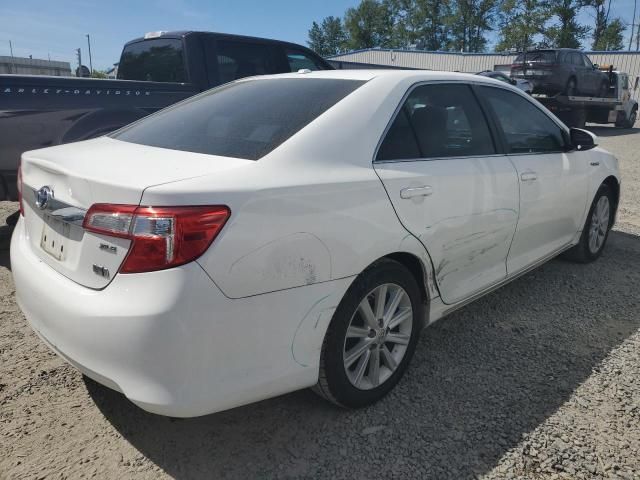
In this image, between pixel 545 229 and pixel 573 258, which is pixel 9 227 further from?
pixel 573 258

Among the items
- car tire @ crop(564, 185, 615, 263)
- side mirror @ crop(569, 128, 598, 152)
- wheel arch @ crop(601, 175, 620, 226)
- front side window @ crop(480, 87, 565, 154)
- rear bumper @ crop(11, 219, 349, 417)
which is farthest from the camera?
wheel arch @ crop(601, 175, 620, 226)

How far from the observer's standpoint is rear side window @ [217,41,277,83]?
6035 mm

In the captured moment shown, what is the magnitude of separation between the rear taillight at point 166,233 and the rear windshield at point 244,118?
0.42m

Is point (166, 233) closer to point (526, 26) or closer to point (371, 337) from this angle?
point (371, 337)

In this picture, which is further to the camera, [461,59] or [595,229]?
[461,59]

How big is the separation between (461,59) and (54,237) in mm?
38589

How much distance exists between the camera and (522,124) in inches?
145

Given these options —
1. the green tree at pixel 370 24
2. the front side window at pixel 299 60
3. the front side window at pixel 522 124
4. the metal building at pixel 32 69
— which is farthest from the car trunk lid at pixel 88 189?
the green tree at pixel 370 24

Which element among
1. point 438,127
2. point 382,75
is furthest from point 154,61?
point 438,127

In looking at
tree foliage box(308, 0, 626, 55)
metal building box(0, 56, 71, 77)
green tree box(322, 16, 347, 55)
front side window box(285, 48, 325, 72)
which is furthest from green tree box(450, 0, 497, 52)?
front side window box(285, 48, 325, 72)

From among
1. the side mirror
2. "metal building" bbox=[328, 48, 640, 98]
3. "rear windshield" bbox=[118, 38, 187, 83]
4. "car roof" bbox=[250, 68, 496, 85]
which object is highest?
"metal building" bbox=[328, 48, 640, 98]

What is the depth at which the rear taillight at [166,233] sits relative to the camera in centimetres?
180

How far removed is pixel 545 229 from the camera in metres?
3.78

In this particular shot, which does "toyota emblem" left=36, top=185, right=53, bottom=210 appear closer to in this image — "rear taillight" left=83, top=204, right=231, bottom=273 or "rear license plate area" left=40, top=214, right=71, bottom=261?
"rear license plate area" left=40, top=214, right=71, bottom=261
